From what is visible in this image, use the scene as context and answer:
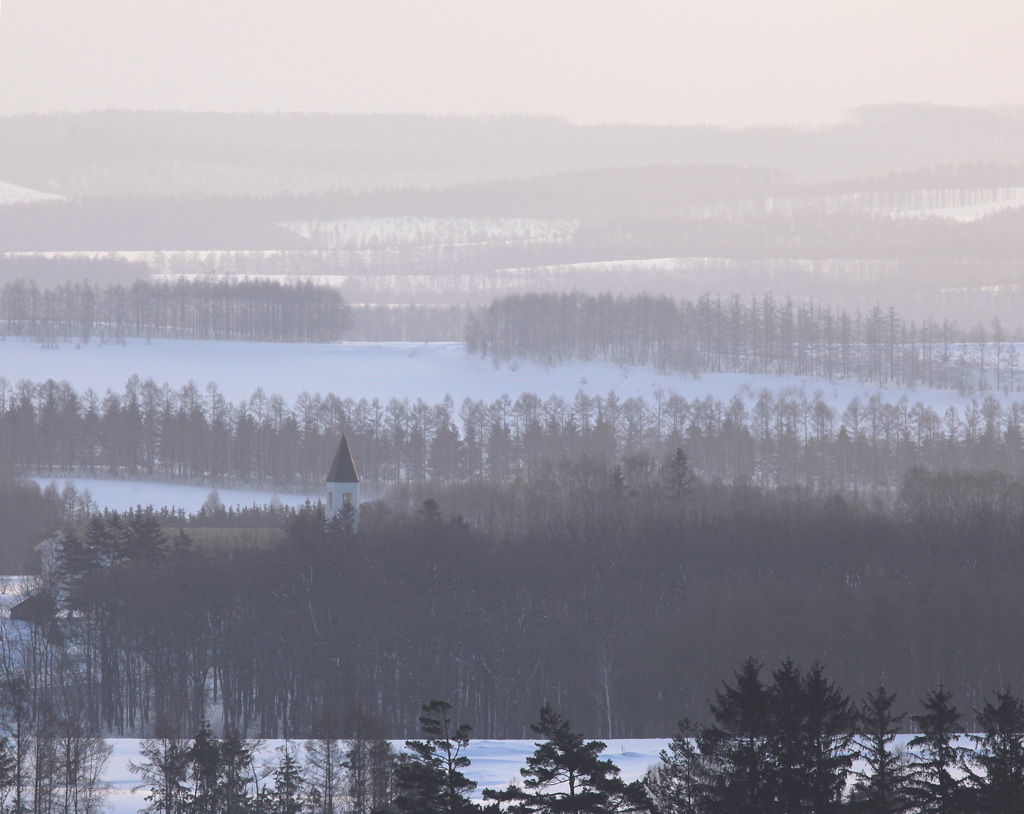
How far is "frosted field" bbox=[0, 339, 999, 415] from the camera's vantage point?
433 feet

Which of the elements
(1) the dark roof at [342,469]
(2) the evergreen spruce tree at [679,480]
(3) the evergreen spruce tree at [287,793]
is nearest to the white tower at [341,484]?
(1) the dark roof at [342,469]

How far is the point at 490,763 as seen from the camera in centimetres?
3594

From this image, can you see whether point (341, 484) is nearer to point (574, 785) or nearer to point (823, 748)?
point (574, 785)

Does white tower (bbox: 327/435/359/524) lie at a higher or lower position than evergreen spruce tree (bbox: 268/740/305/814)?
higher

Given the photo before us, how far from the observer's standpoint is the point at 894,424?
386 ft

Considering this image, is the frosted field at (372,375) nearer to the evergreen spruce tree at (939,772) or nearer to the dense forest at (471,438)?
the dense forest at (471,438)

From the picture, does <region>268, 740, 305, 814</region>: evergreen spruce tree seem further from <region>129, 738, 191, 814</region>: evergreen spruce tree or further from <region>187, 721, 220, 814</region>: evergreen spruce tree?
<region>129, 738, 191, 814</region>: evergreen spruce tree

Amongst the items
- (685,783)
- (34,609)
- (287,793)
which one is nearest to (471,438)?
(34,609)

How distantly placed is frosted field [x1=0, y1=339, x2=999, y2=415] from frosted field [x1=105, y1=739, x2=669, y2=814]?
89.2 metres

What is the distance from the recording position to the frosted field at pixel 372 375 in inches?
5202

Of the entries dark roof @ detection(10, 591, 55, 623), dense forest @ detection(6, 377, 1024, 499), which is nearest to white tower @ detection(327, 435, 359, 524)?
dark roof @ detection(10, 591, 55, 623)

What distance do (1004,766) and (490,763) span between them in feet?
56.6

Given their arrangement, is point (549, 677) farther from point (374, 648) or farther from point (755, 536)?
point (755, 536)

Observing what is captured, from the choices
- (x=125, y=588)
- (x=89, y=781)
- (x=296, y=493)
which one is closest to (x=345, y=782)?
(x=89, y=781)
